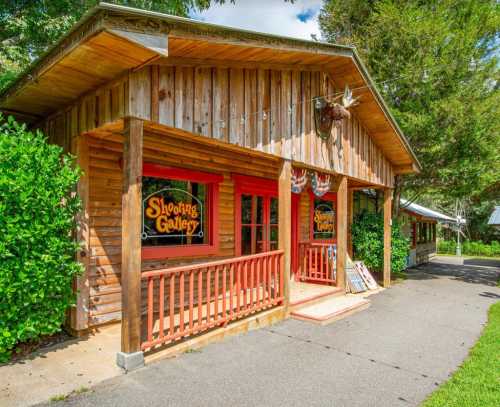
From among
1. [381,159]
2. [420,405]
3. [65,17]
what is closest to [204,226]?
[420,405]

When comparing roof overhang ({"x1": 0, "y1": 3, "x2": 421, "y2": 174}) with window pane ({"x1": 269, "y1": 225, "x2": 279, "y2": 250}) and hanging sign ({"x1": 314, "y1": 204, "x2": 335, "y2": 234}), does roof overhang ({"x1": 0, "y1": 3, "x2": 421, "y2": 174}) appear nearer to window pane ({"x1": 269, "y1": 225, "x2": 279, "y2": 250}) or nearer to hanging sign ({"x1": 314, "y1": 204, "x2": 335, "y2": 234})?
window pane ({"x1": 269, "y1": 225, "x2": 279, "y2": 250})

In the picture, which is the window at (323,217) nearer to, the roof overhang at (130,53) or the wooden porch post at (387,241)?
the wooden porch post at (387,241)

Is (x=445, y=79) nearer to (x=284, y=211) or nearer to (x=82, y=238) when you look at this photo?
(x=284, y=211)

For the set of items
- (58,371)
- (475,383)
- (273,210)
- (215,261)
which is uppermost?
(273,210)

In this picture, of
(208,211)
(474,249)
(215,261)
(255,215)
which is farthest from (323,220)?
(474,249)

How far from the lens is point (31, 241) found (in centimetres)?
374

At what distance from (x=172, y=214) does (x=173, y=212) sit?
41mm

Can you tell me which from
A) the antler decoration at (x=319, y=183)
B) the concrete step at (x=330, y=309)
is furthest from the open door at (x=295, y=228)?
the antler decoration at (x=319, y=183)

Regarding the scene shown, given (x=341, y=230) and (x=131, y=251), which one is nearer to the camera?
(x=131, y=251)

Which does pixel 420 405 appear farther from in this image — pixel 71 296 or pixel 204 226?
pixel 204 226

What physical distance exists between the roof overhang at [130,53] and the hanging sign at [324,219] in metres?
4.57

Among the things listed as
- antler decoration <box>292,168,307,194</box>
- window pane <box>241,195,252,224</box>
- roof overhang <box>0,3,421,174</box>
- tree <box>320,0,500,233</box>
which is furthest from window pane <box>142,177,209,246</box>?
tree <box>320,0,500,233</box>

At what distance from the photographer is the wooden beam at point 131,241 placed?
3.63 metres

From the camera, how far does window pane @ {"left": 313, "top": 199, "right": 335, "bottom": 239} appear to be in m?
10.0
